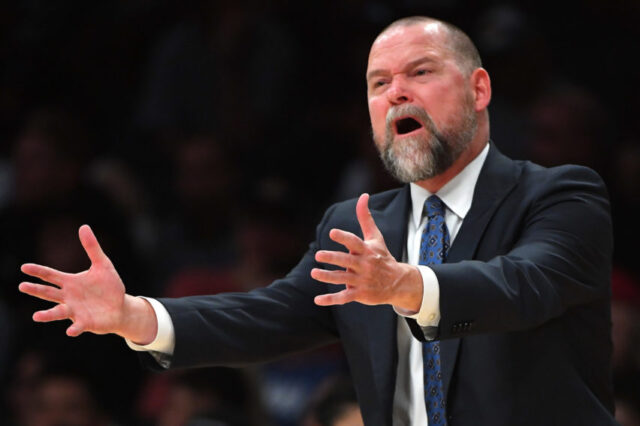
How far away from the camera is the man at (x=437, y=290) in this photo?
7.53 feet

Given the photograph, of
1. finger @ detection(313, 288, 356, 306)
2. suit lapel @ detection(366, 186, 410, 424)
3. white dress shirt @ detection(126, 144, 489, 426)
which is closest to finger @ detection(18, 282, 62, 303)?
white dress shirt @ detection(126, 144, 489, 426)

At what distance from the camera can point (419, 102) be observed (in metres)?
2.72

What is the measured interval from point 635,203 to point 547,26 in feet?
3.57

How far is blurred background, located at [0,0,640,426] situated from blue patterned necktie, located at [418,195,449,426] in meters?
1.80

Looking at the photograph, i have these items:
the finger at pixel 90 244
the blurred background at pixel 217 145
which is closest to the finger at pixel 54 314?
the finger at pixel 90 244

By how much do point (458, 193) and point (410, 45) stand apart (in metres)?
0.39

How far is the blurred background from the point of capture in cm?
485

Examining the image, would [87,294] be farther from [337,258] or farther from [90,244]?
[337,258]

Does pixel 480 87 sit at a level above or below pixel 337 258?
above

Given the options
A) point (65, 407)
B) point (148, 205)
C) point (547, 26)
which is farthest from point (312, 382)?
point (547, 26)

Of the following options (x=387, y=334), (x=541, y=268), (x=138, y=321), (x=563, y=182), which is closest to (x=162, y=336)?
(x=138, y=321)

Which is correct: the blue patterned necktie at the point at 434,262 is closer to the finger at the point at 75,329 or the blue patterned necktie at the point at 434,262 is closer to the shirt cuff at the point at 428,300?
the shirt cuff at the point at 428,300

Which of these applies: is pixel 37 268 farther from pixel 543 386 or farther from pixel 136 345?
pixel 543 386

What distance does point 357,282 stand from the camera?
84.6 inches
